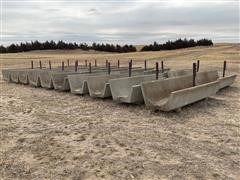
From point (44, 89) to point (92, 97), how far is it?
2774mm

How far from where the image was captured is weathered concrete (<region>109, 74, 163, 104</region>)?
7523 mm

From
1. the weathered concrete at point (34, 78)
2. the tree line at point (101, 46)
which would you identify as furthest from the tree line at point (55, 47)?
the weathered concrete at point (34, 78)

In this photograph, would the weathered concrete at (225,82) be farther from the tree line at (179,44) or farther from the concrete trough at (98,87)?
the tree line at (179,44)

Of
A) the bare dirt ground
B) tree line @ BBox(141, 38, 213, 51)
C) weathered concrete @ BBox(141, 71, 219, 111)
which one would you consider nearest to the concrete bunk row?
weathered concrete @ BBox(141, 71, 219, 111)

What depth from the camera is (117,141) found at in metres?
5.07

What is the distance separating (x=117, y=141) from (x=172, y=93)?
198 centimetres

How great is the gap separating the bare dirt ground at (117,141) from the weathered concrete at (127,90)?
19 cm

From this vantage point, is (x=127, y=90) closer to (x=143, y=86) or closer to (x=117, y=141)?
(x=143, y=86)

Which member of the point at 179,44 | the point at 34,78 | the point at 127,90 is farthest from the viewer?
the point at 179,44

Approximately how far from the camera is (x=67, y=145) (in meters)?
4.93

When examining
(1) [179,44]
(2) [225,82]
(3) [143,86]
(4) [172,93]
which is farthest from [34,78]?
(1) [179,44]

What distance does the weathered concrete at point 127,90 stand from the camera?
752 centimetres

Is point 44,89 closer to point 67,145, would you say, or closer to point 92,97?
point 92,97

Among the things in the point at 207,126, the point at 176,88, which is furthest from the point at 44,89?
the point at 207,126
